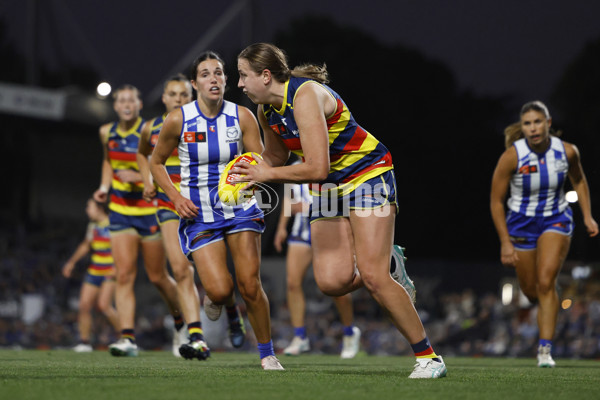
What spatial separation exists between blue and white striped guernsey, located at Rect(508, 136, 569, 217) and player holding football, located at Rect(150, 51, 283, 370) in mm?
2781

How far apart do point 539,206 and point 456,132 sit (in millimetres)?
20980

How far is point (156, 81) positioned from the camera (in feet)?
71.8

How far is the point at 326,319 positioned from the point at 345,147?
1236 cm

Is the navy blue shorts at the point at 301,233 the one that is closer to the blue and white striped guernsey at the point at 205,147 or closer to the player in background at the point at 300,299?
the player in background at the point at 300,299

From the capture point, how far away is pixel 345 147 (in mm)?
A: 5266

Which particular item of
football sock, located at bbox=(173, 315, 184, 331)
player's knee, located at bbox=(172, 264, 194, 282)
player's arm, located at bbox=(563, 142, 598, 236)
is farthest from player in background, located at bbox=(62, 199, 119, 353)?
player's arm, located at bbox=(563, 142, 598, 236)

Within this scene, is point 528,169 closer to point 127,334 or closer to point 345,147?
point 345,147

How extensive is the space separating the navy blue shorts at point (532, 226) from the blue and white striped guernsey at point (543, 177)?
6cm

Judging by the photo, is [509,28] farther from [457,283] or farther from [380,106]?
[457,283]

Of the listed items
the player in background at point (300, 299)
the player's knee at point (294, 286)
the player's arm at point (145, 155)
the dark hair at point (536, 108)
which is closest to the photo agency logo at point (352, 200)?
the player's arm at point (145, 155)

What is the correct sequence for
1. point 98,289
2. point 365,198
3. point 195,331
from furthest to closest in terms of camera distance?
1. point 98,289
2. point 195,331
3. point 365,198

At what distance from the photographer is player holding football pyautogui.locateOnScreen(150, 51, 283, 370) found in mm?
6109

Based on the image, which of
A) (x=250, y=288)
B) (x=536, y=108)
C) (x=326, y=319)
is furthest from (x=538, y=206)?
(x=326, y=319)

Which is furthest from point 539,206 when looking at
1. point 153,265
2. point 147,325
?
point 147,325
